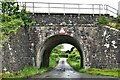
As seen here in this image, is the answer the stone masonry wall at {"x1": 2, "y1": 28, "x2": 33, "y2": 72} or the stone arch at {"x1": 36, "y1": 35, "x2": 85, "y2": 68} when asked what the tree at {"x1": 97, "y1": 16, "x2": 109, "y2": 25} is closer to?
the stone arch at {"x1": 36, "y1": 35, "x2": 85, "y2": 68}

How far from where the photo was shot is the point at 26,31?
92.7 feet

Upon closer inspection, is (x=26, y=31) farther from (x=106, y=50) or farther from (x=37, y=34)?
(x=106, y=50)

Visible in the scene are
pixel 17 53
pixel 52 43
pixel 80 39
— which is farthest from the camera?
pixel 52 43

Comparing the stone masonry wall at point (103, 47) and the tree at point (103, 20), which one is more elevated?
the tree at point (103, 20)

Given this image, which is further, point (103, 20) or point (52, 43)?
point (52, 43)

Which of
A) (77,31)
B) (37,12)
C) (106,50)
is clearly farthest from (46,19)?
(106,50)

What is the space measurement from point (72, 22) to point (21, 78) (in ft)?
29.7

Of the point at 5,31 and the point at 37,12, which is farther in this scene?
the point at 37,12

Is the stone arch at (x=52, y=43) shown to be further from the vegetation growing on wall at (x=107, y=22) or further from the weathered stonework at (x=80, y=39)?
the vegetation growing on wall at (x=107, y=22)

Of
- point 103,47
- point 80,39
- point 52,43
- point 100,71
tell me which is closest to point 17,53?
point 80,39

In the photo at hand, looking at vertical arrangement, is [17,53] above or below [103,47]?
below

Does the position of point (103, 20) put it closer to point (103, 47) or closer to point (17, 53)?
point (103, 47)

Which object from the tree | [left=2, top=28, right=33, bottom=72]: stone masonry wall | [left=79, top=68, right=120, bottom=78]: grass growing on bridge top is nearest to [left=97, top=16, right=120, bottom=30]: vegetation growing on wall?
the tree

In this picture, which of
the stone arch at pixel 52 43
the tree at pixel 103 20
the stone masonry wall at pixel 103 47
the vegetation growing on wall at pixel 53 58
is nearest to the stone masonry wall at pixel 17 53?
the stone arch at pixel 52 43
